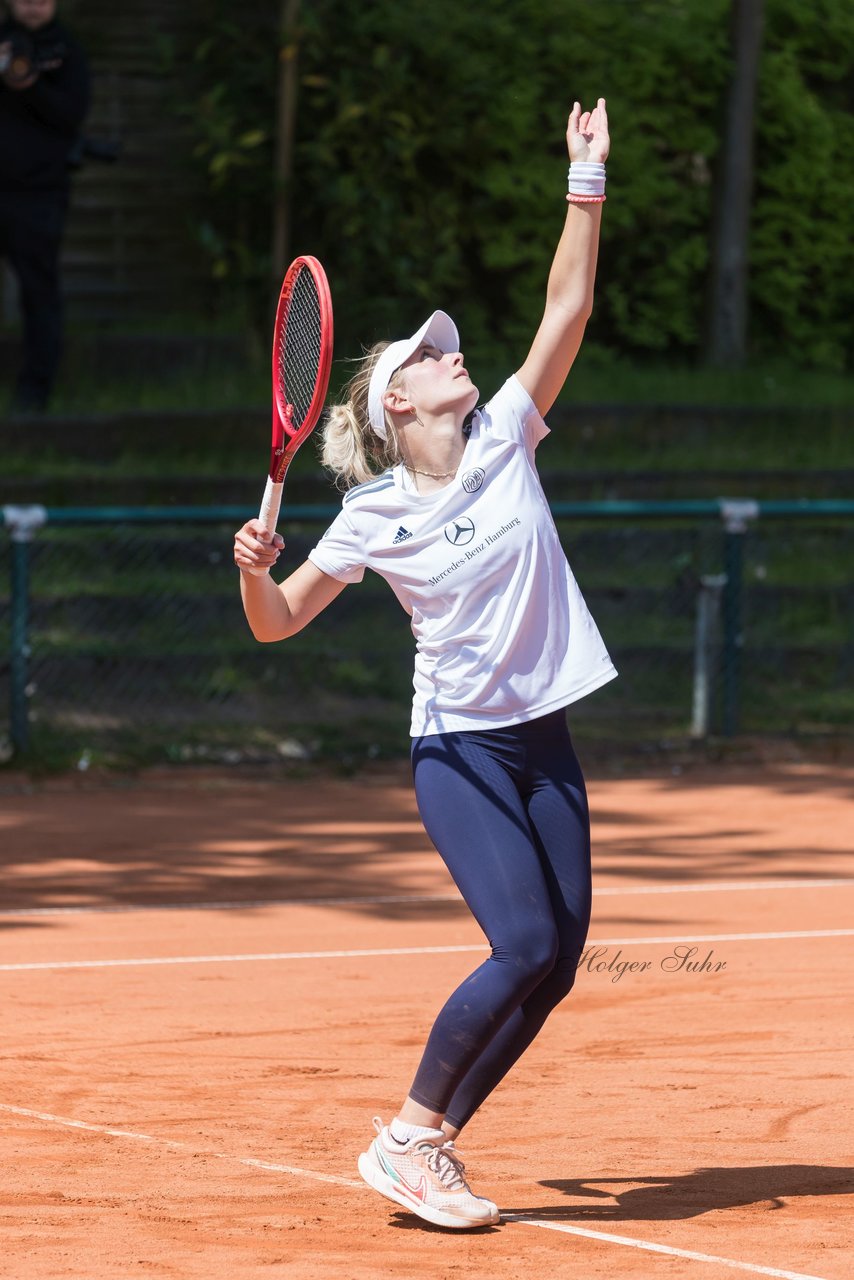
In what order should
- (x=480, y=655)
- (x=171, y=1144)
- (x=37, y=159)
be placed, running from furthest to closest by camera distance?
(x=37, y=159)
(x=171, y=1144)
(x=480, y=655)

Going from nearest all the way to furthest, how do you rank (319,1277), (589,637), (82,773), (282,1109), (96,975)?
1. (319,1277)
2. (589,637)
3. (282,1109)
4. (96,975)
5. (82,773)

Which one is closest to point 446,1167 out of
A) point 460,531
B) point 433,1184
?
point 433,1184

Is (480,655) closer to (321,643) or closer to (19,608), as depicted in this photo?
(19,608)

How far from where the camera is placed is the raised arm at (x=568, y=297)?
455cm

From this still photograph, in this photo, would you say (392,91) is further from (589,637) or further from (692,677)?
(589,637)

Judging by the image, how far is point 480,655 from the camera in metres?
4.41

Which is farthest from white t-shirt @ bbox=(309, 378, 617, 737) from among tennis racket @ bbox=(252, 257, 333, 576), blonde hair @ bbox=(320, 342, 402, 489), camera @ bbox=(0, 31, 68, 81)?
camera @ bbox=(0, 31, 68, 81)

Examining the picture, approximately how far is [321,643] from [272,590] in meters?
7.23

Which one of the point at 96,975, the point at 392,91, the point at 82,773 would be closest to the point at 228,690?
the point at 82,773

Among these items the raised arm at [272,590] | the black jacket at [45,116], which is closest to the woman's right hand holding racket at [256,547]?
the raised arm at [272,590]

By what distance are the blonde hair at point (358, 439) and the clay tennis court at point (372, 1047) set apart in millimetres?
1774

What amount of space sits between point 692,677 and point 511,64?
Answer: 661 cm

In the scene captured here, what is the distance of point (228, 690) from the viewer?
1132 centimetres

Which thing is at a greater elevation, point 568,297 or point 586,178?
point 586,178
